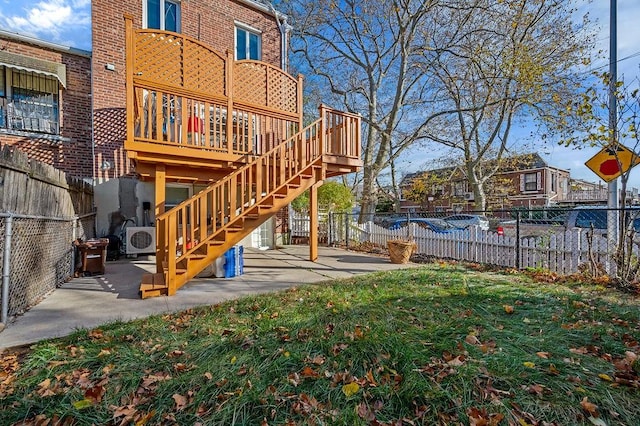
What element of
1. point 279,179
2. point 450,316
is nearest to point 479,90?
point 279,179

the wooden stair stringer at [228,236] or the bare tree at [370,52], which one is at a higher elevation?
the bare tree at [370,52]

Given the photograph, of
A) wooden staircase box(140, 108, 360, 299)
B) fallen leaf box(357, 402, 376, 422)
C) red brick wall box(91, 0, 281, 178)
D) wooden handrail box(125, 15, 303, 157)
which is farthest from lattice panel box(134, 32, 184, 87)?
fallen leaf box(357, 402, 376, 422)

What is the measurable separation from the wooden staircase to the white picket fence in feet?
9.75

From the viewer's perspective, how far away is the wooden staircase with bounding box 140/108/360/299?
4531 mm

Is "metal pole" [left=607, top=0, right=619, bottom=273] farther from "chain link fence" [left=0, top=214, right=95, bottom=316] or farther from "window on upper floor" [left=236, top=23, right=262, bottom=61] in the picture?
"window on upper floor" [left=236, top=23, right=262, bottom=61]

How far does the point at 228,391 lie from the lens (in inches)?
81.7

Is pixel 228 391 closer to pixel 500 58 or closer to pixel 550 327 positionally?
pixel 550 327

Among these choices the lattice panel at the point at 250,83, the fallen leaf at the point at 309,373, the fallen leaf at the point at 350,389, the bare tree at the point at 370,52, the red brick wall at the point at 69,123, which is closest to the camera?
the fallen leaf at the point at 350,389

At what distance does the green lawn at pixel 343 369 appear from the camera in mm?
1889

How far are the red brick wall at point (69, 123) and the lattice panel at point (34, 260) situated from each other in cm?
332

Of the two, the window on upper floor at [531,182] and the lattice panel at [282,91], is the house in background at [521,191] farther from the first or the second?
the lattice panel at [282,91]

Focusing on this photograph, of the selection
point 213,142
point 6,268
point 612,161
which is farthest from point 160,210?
point 612,161

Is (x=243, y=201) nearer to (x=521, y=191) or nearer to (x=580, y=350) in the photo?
(x=580, y=350)

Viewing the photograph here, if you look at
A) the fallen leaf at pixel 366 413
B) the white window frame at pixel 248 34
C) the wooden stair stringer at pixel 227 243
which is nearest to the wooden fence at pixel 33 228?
the wooden stair stringer at pixel 227 243
